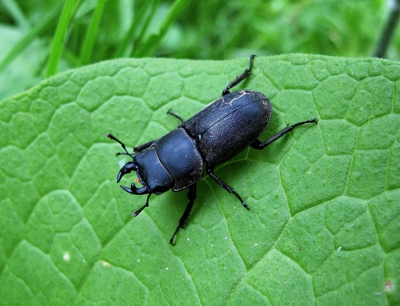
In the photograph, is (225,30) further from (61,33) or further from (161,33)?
(61,33)

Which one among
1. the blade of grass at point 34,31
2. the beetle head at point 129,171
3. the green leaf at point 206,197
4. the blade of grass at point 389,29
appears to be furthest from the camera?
the blade of grass at point 34,31

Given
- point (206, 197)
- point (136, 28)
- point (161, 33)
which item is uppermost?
point (136, 28)

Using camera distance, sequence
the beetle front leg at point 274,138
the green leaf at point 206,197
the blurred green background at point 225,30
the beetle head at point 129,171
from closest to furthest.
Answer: the green leaf at point 206,197 → the beetle front leg at point 274,138 → the beetle head at point 129,171 → the blurred green background at point 225,30

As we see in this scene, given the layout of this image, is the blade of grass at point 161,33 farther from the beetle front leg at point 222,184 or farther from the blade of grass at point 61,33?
the beetle front leg at point 222,184

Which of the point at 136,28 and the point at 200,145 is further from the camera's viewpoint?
the point at 136,28

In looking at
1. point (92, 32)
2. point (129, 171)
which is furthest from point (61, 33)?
point (129, 171)

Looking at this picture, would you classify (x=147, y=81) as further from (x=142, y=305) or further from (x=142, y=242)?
(x=142, y=305)

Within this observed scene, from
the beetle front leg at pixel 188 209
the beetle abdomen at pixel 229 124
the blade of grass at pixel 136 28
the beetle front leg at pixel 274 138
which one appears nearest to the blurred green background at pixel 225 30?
the blade of grass at pixel 136 28
